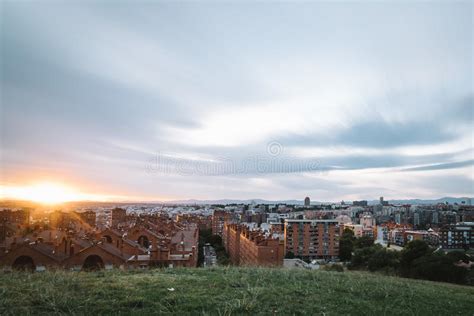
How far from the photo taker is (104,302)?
4.48 m

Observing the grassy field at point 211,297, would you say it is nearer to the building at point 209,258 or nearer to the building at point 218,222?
the building at point 209,258

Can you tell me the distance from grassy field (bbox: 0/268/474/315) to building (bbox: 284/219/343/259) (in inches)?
1825

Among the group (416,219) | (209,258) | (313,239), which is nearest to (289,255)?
(313,239)

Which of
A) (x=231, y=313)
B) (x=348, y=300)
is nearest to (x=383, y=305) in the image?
(x=348, y=300)

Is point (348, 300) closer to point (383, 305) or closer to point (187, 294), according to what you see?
point (383, 305)

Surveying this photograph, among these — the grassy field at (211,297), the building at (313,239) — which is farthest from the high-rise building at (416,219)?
the grassy field at (211,297)

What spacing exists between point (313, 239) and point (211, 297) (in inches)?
1970

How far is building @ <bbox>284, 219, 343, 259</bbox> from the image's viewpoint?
1994 inches

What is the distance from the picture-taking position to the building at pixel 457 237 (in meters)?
61.8

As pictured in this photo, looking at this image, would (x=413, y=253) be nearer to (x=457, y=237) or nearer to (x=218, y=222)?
(x=457, y=237)

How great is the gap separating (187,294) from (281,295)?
5.54ft

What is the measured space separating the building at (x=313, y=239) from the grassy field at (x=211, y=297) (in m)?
46.4

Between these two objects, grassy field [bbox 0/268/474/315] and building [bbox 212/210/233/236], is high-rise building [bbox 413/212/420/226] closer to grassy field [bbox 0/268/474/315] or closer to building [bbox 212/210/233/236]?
building [bbox 212/210/233/236]

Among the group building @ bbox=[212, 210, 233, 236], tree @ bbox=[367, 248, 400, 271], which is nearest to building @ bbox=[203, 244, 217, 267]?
tree @ bbox=[367, 248, 400, 271]
